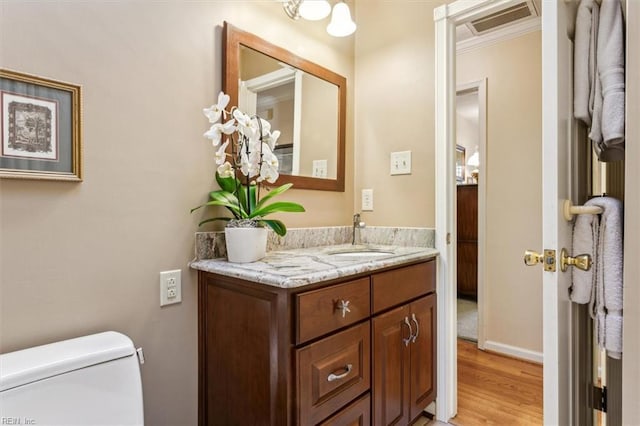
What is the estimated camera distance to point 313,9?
1.67 meters

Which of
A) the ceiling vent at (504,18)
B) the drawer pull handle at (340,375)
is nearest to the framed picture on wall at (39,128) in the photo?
the drawer pull handle at (340,375)

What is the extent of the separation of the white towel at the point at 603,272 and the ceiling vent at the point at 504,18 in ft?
6.05

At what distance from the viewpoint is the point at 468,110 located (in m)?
5.09

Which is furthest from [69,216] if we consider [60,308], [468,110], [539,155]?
[468,110]

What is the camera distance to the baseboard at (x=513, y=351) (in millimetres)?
2490

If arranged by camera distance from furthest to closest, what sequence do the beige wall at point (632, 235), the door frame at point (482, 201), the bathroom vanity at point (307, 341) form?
the door frame at point (482, 201) < the bathroom vanity at point (307, 341) < the beige wall at point (632, 235)

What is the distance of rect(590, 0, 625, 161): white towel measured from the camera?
845 mm

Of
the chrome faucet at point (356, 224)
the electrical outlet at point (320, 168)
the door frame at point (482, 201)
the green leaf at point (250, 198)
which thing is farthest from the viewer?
the door frame at point (482, 201)

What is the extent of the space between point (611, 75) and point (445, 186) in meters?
0.94

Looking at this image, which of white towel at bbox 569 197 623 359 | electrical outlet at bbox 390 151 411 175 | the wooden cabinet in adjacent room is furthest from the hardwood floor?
the wooden cabinet in adjacent room

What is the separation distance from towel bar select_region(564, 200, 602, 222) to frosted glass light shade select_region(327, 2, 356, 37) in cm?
136

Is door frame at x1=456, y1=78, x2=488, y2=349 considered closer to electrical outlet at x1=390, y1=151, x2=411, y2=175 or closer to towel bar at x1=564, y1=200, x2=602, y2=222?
electrical outlet at x1=390, y1=151, x2=411, y2=175

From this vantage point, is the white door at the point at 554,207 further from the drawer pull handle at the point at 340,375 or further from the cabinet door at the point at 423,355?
the cabinet door at the point at 423,355

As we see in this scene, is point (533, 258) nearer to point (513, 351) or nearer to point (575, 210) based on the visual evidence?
point (575, 210)
